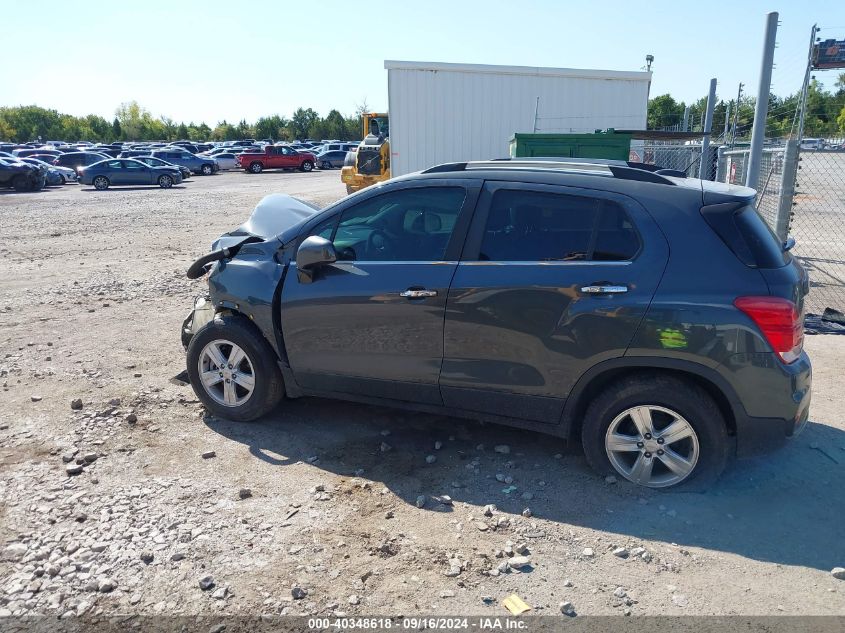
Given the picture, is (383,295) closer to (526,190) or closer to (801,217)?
(526,190)

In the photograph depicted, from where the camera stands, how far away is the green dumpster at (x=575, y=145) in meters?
9.87

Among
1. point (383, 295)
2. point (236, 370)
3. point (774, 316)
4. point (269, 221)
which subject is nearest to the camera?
point (774, 316)

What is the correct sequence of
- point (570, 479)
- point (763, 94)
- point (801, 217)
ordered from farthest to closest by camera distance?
point (801, 217) < point (763, 94) < point (570, 479)

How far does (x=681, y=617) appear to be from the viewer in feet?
9.62

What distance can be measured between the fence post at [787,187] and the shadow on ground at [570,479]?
3767 mm

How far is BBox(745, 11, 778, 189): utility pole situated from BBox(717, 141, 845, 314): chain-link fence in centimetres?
22

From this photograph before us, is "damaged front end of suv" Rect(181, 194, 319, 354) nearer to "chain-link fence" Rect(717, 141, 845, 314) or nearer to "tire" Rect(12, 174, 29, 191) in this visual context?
"chain-link fence" Rect(717, 141, 845, 314)

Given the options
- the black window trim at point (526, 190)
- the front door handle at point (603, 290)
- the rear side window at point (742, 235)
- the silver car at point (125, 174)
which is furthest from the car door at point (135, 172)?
the rear side window at point (742, 235)

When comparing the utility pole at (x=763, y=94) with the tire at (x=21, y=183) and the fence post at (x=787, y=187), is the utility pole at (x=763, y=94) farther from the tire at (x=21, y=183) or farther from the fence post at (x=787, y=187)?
the tire at (x=21, y=183)

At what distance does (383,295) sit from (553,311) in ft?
3.53

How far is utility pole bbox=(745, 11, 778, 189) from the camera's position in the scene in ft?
22.7

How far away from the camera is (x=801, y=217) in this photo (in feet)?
50.2

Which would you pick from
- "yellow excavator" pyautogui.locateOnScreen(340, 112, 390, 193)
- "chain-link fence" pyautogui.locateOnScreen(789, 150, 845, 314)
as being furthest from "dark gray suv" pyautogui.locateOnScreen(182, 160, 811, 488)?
"yellow excavator" pyautogui.locateOnScreen(340, 112, 390, 193)

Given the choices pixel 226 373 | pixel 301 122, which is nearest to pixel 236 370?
pixel 226 373
